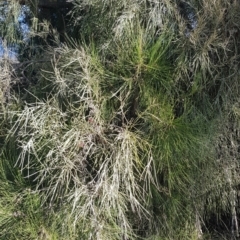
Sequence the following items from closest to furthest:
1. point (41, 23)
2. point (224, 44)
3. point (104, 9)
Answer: point (224, 44) → point (104, 9) → point (41, 23)

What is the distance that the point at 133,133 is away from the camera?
2.07 meters

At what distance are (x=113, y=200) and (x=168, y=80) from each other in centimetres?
61

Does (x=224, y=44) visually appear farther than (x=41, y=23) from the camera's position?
No

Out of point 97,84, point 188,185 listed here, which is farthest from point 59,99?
point 188,185

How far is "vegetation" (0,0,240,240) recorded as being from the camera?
2.04m

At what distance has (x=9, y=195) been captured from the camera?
2178 millimetres

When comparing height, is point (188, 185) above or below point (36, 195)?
below

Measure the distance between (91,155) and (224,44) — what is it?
2.66ft

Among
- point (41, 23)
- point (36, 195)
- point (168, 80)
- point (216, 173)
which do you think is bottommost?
point (216, 173)

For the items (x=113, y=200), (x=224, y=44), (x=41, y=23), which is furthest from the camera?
(x=41, y=23)

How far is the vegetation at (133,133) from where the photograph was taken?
2.04 meters

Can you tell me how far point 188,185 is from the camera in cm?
214

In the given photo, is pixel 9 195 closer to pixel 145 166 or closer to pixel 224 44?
pixel 145 166

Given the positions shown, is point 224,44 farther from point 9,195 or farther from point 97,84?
point 9,195
